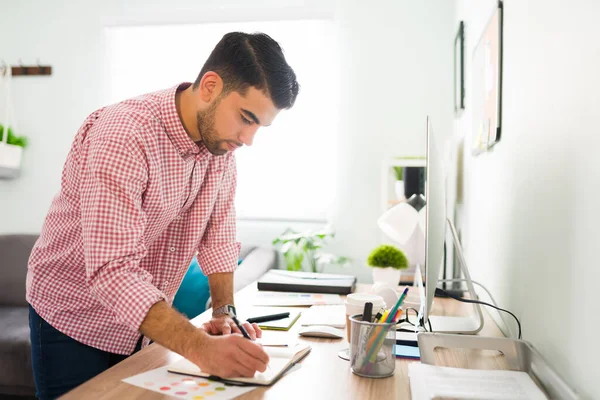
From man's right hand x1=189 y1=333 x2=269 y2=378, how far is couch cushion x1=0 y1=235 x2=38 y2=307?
2.55m

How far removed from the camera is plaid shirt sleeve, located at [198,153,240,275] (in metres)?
1.50

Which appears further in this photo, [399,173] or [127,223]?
[399,173]

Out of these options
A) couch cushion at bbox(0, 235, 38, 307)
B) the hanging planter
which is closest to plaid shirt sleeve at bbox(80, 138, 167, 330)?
couch cushion at bbox(0, 235, 38, 307)

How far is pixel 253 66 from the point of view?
3.91 ft

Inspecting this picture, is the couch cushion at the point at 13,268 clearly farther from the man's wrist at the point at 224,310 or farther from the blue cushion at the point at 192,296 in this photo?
the man's wrist at the point at 224,310

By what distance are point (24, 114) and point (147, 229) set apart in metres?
2.83

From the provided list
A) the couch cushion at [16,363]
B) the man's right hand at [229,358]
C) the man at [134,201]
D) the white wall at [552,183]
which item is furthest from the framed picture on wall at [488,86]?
the couch cushion at [16,363]

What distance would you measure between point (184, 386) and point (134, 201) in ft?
1.18

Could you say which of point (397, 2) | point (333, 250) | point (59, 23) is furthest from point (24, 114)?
point (397, 2)

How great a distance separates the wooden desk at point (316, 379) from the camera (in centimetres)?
91

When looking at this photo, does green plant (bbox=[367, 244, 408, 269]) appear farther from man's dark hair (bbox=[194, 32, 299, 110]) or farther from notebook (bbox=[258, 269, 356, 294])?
man's dark hair (bbox=[194, 32, 299, 110])

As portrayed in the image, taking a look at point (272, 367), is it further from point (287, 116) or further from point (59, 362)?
point (287, 116)


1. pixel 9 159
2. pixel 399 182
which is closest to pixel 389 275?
pixel 399 182

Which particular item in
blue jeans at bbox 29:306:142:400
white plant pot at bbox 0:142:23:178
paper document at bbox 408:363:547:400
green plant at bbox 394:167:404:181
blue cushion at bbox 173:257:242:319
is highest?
white plant pot at bbox 0:142:23:178
